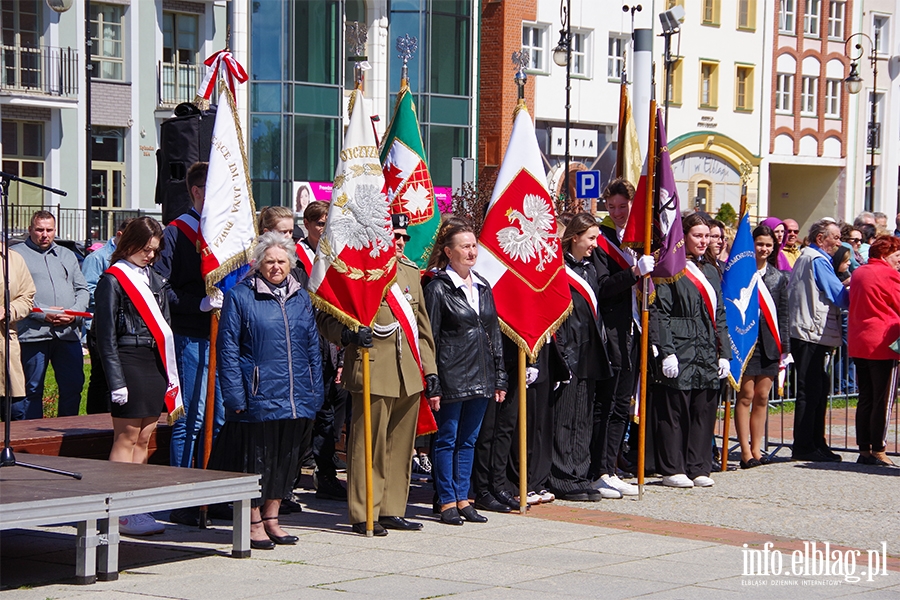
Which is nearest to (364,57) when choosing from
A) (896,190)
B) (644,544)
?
(644,544)

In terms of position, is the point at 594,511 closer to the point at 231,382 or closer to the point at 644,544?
the point at 644,544

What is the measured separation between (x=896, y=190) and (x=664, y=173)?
1993 inches

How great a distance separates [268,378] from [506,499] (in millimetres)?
2693

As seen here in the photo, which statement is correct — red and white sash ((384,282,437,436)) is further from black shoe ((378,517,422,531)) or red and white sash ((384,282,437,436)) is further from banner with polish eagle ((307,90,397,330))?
black shoe ((378,517,422,531))

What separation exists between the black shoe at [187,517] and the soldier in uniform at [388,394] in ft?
3.55

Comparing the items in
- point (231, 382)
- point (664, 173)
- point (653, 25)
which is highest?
point (653, 25)

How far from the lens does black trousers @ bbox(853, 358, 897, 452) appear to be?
13320 millimetres

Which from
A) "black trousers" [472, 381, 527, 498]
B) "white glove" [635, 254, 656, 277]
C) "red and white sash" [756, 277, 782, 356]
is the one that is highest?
"white glove" [635, 254, 656, 277]

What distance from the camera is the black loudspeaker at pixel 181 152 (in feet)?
33.5

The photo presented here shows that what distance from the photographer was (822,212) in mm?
57188

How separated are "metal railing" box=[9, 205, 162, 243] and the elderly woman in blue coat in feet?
89.7

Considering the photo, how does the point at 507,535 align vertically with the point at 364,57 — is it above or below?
below

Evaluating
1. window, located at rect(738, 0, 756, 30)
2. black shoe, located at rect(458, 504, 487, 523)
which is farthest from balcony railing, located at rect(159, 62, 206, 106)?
black shoe, located at rect(458, 504, 487, 523)

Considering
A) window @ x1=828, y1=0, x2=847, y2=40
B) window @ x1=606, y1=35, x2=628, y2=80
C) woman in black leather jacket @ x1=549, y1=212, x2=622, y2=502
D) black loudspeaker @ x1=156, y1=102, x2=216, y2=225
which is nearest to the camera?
black loudspeaker @ x1=156, y1=102, x2=216, y2=225
